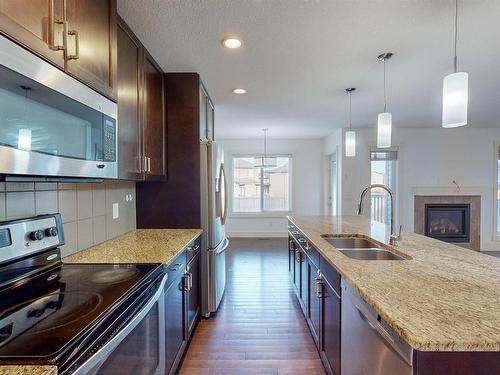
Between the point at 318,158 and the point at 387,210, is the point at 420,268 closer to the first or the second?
the point at 387,210

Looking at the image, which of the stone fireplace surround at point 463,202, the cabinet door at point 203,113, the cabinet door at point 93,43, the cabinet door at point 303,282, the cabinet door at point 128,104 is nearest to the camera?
the cabinet door at point 93,43

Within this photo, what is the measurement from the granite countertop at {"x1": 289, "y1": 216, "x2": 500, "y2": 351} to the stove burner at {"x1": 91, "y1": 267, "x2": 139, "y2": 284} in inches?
39.9

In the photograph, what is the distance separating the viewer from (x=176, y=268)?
1839 mm

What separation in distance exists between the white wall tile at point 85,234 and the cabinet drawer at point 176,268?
2.01 feet

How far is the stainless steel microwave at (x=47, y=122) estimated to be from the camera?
876 millimetres

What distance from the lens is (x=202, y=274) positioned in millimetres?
2707

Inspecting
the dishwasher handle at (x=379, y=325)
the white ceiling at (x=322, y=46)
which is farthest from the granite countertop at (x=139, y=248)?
the white ceiling at (x=322, y=46)

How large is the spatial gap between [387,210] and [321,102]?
3.35m

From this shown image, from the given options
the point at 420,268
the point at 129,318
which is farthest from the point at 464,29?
the point at 129,318

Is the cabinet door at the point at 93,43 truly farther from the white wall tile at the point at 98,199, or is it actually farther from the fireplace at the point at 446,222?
the fireplace at the point at 446,222

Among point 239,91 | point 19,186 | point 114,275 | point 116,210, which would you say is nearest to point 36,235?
point 19,186

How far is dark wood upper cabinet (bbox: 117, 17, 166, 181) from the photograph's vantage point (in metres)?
1.82

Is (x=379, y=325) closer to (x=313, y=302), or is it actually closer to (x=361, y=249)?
(x=361, y=249)

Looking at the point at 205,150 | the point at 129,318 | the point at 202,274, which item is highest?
the point at 205,150
